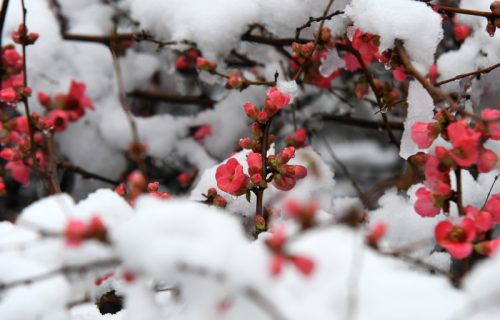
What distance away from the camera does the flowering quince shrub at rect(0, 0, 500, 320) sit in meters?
0.55

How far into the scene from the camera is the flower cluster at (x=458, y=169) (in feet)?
2.46

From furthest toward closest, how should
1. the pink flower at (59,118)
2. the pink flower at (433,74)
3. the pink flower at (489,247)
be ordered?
the pink flower at (59,118)
the pink flower at (433,74)
the pink flower at (489,247)

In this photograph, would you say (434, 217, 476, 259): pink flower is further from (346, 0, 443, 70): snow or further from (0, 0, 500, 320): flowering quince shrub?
(346, 0, 443, 70): snow

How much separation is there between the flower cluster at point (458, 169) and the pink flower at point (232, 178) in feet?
0.92

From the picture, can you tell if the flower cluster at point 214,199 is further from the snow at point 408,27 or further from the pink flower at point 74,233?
the pink flower at point 74,233

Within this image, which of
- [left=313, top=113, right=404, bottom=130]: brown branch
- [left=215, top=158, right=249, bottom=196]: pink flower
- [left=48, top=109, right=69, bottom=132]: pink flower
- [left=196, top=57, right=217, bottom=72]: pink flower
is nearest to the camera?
[left=215, top=158, right=249, bottom=196]: pink flower

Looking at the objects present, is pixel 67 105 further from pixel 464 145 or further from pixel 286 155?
pixel 464 145

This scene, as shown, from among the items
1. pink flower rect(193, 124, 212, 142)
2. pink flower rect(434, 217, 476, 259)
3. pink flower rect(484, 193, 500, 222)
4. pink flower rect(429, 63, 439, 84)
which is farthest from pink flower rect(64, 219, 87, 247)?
pink flower rect(193, 124, 212, 142)

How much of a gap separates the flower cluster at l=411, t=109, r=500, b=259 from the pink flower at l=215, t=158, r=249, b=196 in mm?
281

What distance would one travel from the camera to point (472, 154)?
2.55ft

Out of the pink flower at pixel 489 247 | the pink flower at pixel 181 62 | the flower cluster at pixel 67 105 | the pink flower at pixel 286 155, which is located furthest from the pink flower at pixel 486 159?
the flower cluster at pixel 67 105

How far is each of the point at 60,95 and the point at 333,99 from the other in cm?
77

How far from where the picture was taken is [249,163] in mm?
1001

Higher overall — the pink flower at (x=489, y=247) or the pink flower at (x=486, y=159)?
the pink flower at (x=486, y=159)
